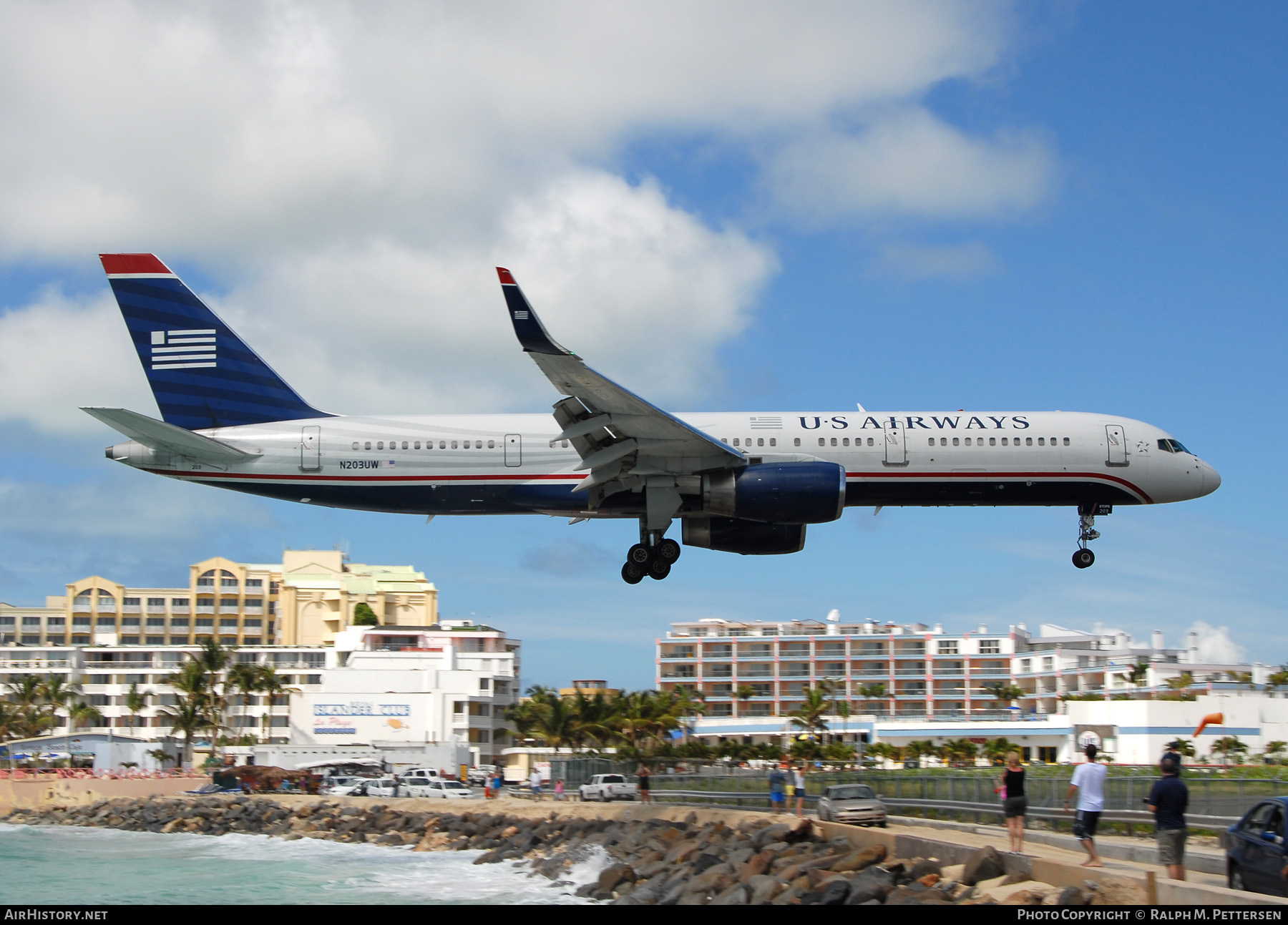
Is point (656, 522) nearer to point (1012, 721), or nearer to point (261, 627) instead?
point (1012, 721)

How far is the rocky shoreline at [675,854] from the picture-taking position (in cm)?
2142

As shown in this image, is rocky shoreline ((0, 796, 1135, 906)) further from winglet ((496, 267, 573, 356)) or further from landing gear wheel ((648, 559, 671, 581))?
winglet ((496, 267, 573, 356))

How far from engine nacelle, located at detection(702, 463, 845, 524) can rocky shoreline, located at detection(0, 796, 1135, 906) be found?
769 cm

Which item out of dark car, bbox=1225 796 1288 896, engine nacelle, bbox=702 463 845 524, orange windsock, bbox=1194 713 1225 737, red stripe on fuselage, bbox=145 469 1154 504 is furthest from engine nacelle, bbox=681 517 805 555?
orange windsock, bbox=1194 713 1225 737

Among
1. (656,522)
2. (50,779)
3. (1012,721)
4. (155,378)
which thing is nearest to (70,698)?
(50,779)

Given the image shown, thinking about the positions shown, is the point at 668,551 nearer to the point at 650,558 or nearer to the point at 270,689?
the point at 650,558

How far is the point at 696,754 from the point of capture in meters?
79.5

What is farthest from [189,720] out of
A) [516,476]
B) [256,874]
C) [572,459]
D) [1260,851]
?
[1260,851]

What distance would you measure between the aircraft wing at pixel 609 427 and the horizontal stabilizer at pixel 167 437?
879 cm

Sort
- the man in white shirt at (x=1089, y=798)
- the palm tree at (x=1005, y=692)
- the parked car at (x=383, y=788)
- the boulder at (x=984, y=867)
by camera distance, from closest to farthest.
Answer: the man in white shirt at (x=1089, y=798), the boulder at (x=984, y=867), the parked car at (x=383, y=788), the palm tree at (x=1005, y=692)

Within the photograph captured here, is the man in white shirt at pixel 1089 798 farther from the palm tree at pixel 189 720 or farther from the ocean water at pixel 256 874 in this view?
the palm tree at pixel 189 720

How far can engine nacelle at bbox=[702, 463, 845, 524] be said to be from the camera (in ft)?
89.6

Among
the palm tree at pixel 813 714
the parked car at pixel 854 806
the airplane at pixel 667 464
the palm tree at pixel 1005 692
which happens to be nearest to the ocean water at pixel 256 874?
the parked car at pixel 854 806

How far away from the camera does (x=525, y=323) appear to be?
23906mm
